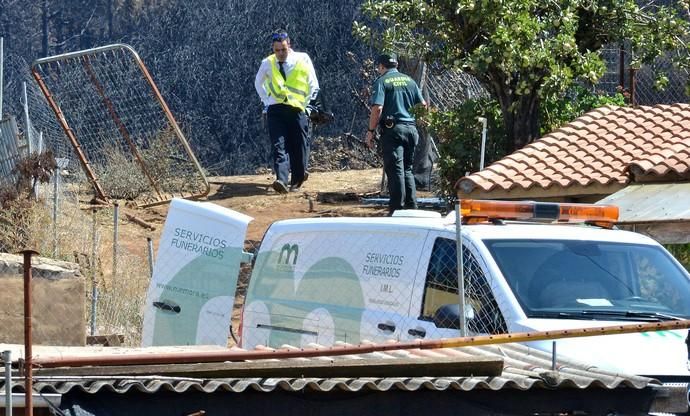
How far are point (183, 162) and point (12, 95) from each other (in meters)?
6.83

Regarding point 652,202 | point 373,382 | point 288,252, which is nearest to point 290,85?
point 652,202

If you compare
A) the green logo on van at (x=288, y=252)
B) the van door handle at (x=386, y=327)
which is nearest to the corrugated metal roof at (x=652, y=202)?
the green logo on van at (x=288, y=252)

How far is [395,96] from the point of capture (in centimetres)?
1375

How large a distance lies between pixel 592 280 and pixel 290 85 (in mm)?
8452

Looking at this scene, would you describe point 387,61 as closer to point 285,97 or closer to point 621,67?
point 285,97

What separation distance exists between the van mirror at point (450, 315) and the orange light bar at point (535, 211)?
67 centimetres

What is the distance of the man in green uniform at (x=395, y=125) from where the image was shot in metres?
13.7

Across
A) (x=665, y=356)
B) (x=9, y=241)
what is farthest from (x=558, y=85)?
(x=665, y=356)

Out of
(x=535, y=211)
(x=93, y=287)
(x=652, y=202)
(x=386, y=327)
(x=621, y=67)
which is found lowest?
(x=93, y=287)

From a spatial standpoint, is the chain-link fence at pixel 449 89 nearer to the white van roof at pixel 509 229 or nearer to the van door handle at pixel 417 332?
the white van roof at pixel 509 229

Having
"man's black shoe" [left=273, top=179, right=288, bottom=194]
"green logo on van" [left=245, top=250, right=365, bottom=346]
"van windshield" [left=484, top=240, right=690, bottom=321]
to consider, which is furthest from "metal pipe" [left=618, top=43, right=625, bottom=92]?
"van windshield" [left=484, top=240, right=690, bottom=321]

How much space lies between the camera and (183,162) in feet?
54.3

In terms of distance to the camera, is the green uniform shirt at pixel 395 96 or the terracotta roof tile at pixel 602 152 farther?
the green uniform shirt at pixel 395 96

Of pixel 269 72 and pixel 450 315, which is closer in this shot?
pixel 450 315
